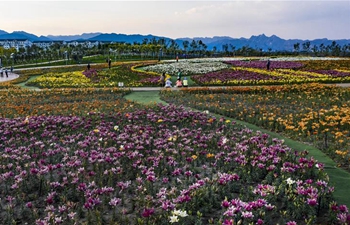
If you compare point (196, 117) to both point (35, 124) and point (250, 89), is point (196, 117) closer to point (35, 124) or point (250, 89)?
point (35, 124)

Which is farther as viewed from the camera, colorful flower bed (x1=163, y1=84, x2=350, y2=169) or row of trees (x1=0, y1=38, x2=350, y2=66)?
row of trees (x1=0, y1=38, x2=350, y2=66)

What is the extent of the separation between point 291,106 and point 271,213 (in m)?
11.3

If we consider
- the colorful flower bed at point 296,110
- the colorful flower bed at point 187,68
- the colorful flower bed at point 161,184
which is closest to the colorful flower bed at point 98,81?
the colorful flower bed at point 187,68

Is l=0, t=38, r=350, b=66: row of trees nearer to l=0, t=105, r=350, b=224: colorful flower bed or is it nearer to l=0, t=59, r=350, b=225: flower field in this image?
l=0, t=59, r=350, b=225: flower field

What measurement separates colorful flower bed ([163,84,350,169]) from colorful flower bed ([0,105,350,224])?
2.48m

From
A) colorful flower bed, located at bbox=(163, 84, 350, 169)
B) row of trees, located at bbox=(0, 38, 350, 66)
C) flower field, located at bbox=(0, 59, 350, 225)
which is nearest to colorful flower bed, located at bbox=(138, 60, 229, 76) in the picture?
colorful flower bed, located at bbox=(163, 84, 350, 169)

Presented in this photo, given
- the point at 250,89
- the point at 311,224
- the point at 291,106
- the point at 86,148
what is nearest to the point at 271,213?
the point at 311,224

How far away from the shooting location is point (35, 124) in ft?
35.0

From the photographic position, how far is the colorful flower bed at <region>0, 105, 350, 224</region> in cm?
491

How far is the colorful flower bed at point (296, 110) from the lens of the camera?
32.7 ft

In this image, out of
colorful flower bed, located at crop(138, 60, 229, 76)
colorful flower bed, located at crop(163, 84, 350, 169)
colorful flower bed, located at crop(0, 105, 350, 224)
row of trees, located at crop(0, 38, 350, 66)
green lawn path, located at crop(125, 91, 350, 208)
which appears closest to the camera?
colorful flower bed, located at crop(0, 105, 350, 224)

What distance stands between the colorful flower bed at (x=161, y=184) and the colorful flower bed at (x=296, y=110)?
8.14ft

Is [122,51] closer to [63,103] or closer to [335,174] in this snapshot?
[63,103]

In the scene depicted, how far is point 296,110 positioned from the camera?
1442 centimetres
